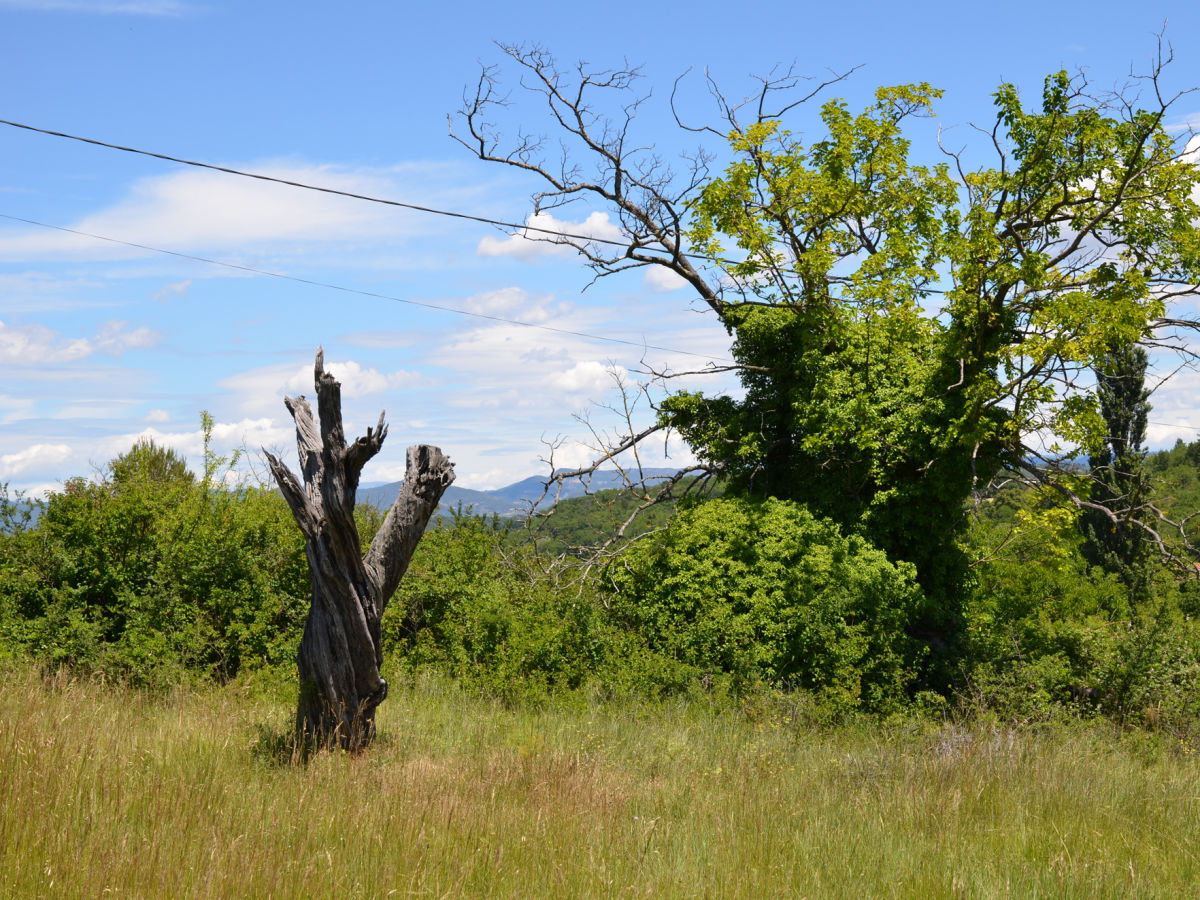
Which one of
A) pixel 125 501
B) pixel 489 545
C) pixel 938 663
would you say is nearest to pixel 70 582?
pixel 125 501

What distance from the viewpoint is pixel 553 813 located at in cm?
609

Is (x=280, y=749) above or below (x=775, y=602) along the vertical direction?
below

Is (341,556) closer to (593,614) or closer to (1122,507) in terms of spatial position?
(593,614)

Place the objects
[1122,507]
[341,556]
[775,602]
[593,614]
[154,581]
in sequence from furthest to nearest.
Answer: [1122,507] < [593,614] < [775,602] < [154,581] < [341,556]

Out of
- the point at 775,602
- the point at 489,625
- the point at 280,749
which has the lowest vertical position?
the point at 280,749

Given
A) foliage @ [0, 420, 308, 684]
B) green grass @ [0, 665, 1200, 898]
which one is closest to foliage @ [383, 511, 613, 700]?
foliage @ [0, 420, 308, 684]

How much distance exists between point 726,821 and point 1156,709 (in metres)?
9.52

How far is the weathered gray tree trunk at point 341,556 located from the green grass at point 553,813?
498 millimetres

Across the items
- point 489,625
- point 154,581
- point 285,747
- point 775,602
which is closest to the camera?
point 285,747

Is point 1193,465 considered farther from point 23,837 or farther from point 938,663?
point 23,837

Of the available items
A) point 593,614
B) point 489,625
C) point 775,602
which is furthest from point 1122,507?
point 489,625

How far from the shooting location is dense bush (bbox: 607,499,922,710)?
12.7 m

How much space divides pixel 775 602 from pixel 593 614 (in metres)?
2.61

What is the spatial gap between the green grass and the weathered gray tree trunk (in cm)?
50
